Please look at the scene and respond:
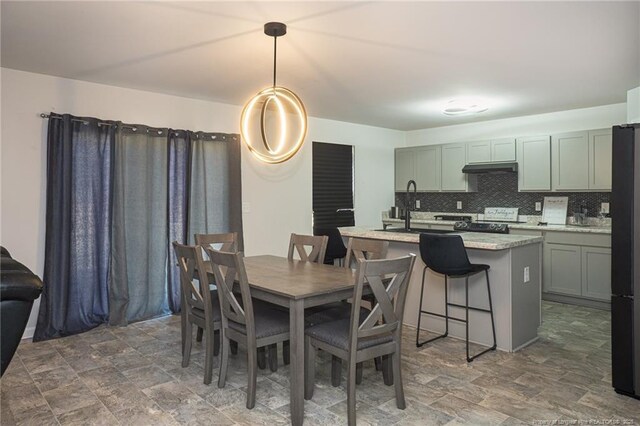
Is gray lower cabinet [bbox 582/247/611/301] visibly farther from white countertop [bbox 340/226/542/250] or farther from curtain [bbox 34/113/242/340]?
curtain [bbox 34/113/242/340]

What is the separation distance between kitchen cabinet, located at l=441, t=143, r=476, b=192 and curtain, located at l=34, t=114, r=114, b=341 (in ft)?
15.1

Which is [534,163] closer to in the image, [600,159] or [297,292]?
[600,159]

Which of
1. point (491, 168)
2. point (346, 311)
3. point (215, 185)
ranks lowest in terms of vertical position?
point (346, 311)

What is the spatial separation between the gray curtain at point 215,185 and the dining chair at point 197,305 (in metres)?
1.51

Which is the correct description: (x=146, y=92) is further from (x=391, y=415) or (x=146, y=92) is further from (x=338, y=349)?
(x=391, y=415)

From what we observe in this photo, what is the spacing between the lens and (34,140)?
12.7 ft

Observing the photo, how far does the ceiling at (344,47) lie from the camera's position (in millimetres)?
2613

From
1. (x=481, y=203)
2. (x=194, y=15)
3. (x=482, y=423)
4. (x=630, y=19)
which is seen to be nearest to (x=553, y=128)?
(x=481, y=203)

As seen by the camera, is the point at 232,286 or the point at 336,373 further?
the point at 336,373

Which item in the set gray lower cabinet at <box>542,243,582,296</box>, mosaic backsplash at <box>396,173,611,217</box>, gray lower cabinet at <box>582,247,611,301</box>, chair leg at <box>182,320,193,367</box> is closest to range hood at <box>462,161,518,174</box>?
mosaic backsplash at <box>396,173,611,217</box>

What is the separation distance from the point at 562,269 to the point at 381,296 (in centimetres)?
376

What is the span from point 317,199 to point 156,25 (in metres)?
3.60

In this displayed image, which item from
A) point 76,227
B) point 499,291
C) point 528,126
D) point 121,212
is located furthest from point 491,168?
point 76,227

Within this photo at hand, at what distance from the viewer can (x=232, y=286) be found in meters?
2.71
